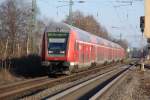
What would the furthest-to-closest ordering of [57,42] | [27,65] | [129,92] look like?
[27,65], [57,42], [129,92]

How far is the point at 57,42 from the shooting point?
27203mm

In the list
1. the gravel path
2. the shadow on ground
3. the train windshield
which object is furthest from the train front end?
the gravel path

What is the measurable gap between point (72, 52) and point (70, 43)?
72 centimetres

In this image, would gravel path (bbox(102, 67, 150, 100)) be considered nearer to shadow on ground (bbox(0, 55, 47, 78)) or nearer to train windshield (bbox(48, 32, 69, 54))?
train windshield (bbox(48, 32, 69, 54))

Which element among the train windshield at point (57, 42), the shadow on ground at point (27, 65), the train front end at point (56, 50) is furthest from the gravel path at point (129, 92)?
the shadow on ground at point (27, 65)

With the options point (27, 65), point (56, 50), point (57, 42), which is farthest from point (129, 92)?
point (27, 65)

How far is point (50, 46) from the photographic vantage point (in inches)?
1069

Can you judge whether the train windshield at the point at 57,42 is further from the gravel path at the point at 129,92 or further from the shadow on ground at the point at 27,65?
the gravel path at the point at 129,92

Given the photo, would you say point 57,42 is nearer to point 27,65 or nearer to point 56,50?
point 56,50

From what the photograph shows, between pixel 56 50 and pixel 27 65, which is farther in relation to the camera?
pixel 27 65

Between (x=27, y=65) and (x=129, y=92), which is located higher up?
(x=27, y=65)

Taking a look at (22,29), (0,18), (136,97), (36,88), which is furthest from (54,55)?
(0,18)

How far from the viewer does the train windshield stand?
2705 cm

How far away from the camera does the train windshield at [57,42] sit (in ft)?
88.7
